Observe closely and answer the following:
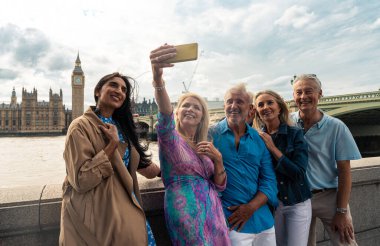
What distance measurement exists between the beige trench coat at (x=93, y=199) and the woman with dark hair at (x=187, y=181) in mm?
213

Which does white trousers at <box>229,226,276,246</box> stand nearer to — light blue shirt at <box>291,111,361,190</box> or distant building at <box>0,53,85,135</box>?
light blue shirt at <box>291,111,361,190</box>

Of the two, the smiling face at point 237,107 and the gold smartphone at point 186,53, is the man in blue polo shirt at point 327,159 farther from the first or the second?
the gold smartphone at point 186,53

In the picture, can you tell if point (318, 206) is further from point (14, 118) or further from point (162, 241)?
point (14, 118)

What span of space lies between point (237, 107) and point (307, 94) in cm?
60

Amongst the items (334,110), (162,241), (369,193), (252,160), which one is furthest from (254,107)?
(334,110)

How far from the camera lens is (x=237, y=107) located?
6.13 ft

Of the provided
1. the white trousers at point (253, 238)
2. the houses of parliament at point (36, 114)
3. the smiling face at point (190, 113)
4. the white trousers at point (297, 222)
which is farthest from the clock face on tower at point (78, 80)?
the white trousers at point (253, 238)

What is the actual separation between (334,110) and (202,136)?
63.7 ft

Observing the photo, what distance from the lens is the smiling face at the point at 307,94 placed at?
211cm

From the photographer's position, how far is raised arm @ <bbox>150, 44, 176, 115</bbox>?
1437 millimetres

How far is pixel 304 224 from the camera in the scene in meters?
1.98

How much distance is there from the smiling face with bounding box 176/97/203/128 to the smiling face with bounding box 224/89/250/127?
228mm

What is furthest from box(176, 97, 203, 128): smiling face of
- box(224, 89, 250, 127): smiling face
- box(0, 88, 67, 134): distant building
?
box(0, 88, 67, 134): distant building

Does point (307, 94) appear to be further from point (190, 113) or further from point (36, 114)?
point (36, 114)
